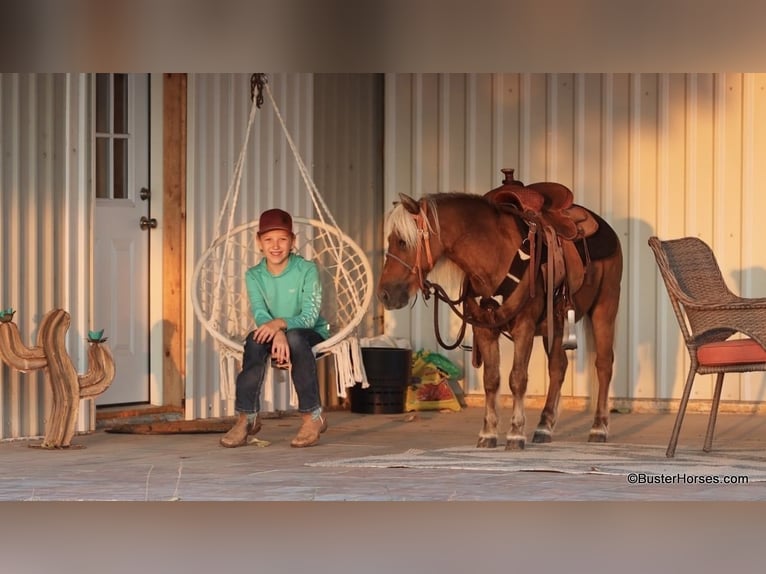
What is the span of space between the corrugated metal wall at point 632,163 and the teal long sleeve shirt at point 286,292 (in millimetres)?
2437

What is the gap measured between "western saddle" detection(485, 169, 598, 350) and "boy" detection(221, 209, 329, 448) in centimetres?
95

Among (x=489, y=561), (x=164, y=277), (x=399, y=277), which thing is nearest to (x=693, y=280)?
A: (x=399, y=277)

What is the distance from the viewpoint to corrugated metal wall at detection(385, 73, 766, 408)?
8.80 m

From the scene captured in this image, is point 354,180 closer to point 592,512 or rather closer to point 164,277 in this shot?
point 164,277

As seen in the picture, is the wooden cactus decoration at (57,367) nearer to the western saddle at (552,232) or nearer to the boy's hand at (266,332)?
the boy's hand at (266,332)

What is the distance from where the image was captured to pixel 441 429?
7902 millimetres

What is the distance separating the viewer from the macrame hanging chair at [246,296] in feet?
22.4

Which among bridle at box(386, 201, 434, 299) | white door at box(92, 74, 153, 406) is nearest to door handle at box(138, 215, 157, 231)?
white door at box(92, 74, 153, 406)

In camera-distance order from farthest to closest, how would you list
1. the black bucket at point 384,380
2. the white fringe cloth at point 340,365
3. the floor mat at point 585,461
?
the black bucket at point 384,380 < the white fringe cloth at point 340,365 < the floor mat at point 585,461

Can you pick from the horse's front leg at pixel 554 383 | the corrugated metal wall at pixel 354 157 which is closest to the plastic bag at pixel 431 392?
the corrugated metal wall at pixel 354 157

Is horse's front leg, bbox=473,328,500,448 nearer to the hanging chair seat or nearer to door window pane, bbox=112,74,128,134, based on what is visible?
the hanging chair seat

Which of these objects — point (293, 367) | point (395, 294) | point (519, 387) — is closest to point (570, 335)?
point (519, 387)
